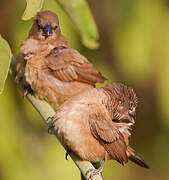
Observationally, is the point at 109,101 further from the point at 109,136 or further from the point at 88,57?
the point at 88,57

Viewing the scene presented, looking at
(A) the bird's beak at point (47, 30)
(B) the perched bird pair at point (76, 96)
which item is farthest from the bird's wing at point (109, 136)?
(A) the bird's beak at point (47, 30)

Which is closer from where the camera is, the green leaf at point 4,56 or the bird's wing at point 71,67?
the green leaf at point 4,56

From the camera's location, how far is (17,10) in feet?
12.2

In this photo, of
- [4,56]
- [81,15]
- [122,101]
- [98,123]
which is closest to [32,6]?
[4,56]

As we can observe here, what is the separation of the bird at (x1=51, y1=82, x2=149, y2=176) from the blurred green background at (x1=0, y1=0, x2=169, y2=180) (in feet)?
0.84

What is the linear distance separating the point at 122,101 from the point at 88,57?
0.84 m

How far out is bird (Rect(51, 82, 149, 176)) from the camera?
3.05 metres

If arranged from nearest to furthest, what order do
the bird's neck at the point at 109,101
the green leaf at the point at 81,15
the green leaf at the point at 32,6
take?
the green leaf at the point at 32,6, the green leaf at the point at 81,15, the bird's neck at the point at 109,101

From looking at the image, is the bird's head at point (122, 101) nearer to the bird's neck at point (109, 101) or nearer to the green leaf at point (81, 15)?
the bird's neck at point (109, 101)

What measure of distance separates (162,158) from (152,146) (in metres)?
0.16

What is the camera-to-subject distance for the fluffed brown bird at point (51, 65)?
401 centimetres

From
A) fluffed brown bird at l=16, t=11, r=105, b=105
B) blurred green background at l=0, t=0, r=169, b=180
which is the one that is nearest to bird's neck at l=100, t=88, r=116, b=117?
blurred green background at l=0, t=0, r=169, b=180

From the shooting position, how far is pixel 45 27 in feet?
14.0

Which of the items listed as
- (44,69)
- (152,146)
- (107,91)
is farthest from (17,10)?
(152,146)
